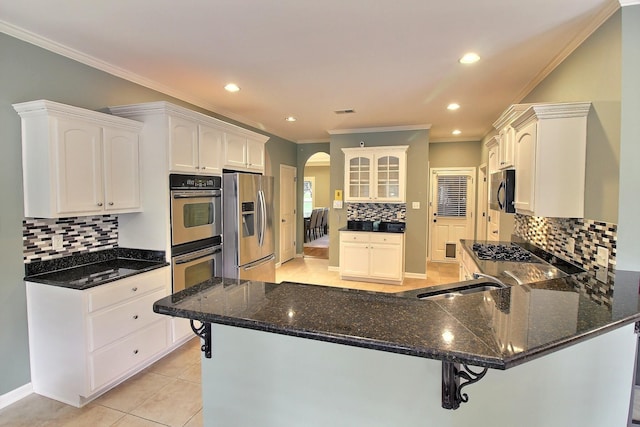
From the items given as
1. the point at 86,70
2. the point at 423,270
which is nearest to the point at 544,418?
the point at 86,70

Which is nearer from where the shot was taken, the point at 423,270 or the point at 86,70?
the point at 86,70

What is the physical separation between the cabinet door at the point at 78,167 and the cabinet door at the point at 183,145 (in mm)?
544

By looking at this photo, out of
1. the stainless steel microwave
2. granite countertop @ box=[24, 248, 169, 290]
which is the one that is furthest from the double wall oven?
the stainless steel microwave

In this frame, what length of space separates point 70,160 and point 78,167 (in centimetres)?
7

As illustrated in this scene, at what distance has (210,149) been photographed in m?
3.40

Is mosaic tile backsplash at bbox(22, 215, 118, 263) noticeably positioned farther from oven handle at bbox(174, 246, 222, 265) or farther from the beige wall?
the beige wall

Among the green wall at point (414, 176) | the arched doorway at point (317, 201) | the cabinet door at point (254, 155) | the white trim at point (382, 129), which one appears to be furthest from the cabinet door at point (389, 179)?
the arched doorway at point (317, 201)

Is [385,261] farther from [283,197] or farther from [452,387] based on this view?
[452,387]

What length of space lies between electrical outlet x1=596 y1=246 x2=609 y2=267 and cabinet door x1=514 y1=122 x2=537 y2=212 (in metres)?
0.48

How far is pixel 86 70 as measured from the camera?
272cm

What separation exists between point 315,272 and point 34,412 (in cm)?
419

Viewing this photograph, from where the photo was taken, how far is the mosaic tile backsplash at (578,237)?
2.03m

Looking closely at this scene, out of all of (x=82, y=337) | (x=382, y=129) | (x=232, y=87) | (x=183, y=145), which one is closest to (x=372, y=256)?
(x=382, y=129)

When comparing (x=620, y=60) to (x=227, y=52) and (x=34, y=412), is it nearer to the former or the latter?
(x=227, y=52)
